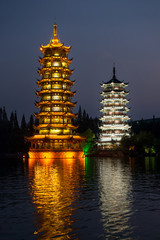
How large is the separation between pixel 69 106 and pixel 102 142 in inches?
1296

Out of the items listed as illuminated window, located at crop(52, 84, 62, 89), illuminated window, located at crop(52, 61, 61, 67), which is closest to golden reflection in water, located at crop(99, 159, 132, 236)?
illuminated window, located at crop(52, 84, 62, 89)

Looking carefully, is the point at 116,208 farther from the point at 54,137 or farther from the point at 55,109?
the point at 55,109

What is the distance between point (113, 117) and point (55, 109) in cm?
3534

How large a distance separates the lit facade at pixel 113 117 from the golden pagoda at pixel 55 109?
28.7 meters

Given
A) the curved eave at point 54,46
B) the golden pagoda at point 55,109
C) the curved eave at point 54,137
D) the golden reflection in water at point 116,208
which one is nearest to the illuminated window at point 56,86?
the golden pagoda at point 55,109

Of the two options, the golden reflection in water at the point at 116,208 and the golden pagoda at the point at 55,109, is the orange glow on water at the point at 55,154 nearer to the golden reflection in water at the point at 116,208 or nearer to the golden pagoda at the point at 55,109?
the golden pagoda at the point at 55,109

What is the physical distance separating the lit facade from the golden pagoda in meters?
28.7

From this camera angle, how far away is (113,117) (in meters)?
108

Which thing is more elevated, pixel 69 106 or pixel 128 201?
pixel 69 106

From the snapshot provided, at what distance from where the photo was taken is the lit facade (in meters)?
108

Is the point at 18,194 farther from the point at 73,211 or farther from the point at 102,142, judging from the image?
the point at 102,142

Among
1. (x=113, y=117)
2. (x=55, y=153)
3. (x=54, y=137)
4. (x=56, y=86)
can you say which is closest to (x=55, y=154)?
(x=55, y=153)

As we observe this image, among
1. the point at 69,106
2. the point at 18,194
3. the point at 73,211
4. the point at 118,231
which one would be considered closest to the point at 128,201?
the point at 73,211

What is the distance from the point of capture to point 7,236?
9.46 metres
